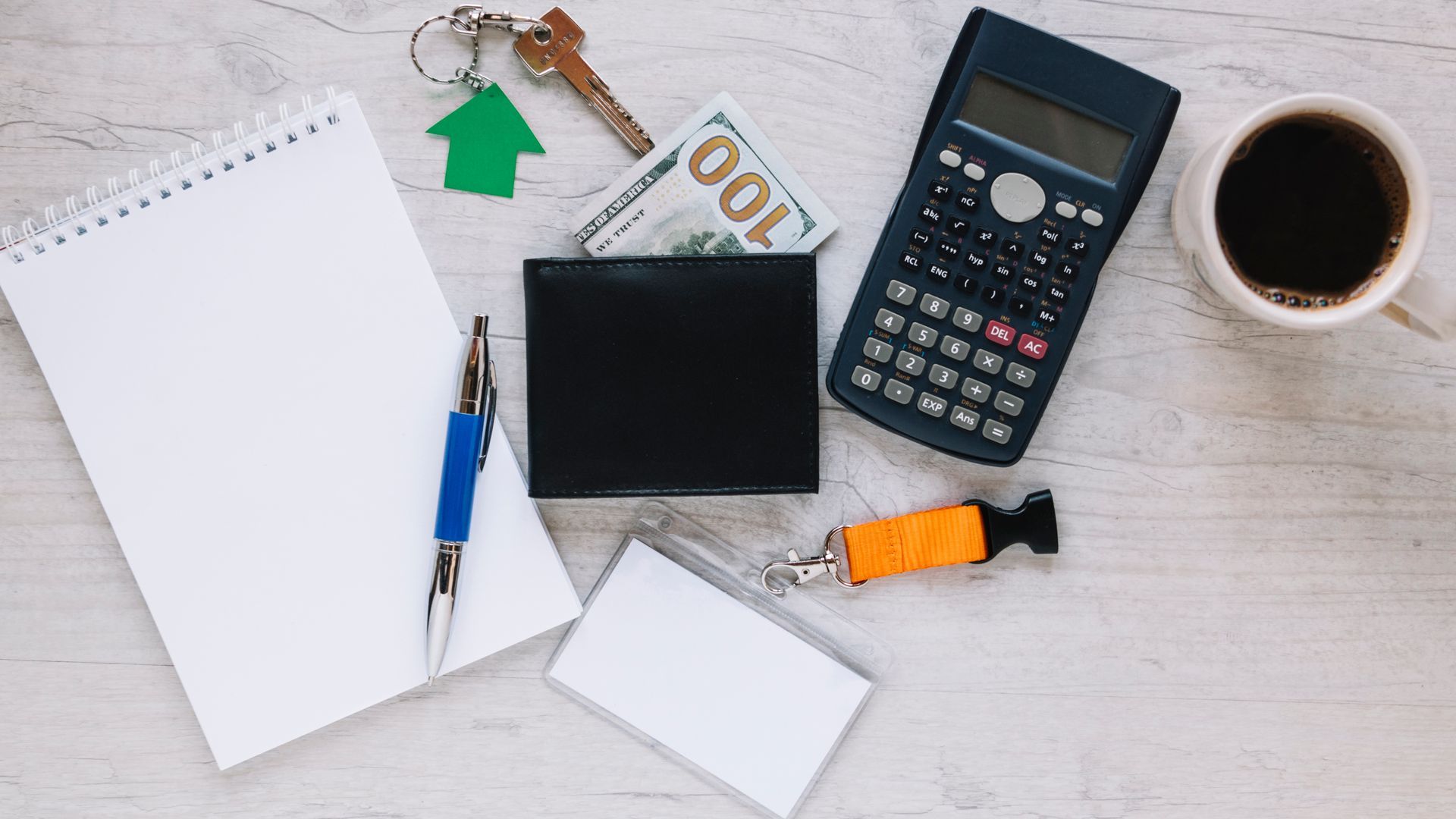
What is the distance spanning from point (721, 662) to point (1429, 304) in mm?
461

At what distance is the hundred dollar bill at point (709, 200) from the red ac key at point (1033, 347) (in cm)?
14

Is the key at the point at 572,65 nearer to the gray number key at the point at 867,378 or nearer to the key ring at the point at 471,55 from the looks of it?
the key ring at the point at 471,55

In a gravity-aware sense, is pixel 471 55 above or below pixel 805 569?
above

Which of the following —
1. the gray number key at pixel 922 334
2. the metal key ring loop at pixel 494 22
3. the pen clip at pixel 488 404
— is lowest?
the pen clip at pixel 488 404

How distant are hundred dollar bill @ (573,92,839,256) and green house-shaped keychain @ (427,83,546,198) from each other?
0.06m

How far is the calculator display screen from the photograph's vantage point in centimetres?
54

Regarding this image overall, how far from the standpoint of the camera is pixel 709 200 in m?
0.57

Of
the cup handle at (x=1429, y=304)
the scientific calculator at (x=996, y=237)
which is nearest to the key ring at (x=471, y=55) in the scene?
the scientific calculator at (x=996, y=237)

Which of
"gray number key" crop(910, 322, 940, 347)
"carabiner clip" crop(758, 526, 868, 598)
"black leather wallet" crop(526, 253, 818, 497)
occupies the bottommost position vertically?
"carabiner clip" crop(758, 526, 868, 598)

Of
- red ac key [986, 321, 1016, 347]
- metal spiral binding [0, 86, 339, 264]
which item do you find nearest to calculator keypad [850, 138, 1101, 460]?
red ac key [986, 321, 1016, 347]

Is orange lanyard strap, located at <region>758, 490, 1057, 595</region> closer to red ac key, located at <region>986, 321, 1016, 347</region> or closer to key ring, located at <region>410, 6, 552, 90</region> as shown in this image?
red ac key, located at <region>986, 321, 1016, 347</region>

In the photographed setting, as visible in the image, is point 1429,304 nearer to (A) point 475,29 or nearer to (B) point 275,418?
(A) point 475,29

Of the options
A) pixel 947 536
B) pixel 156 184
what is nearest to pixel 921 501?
pixel 947 536

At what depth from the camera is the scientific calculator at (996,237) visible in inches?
21.1
